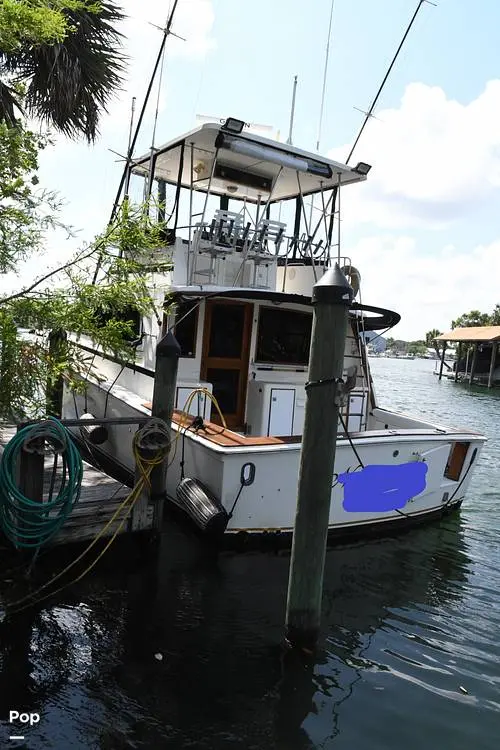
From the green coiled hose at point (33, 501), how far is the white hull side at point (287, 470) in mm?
1422

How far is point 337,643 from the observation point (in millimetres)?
4961

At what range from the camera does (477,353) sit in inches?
1820

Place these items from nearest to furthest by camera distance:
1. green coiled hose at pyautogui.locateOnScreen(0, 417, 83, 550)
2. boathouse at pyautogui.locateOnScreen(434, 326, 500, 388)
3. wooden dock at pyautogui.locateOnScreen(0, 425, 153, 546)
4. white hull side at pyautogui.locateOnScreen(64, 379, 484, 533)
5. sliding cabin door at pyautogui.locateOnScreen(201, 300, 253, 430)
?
green coiled hose at pyautogui.locateOnScreen(0, 417, 83, 550)
wooden dock at pyautogui.locateOnScreen(0, 425, 153, 546)
white hull side at pyautogui.locateOnScreen(64, 379, 484, 533)
sliding cabin door at pyautogui.locateOnScreen(201, 300, 253, 430)
boathouse at pyautogui.locateOnScreen(434, 326, 500, 388)

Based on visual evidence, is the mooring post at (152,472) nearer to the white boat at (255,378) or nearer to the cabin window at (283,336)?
the white boat at (255,378)

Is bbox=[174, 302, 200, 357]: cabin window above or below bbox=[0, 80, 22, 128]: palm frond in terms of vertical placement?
below

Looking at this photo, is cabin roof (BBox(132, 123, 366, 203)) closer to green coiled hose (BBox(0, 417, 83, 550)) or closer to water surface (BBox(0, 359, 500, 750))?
green coiled hose (BBox(0, 417, 83, 550))

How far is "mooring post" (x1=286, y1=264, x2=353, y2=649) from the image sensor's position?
14.3 ft

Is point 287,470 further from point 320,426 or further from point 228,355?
point 228,355

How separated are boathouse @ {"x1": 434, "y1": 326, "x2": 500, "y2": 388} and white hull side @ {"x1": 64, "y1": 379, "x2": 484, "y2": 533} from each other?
34.9m

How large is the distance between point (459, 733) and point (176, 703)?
6.37 ft

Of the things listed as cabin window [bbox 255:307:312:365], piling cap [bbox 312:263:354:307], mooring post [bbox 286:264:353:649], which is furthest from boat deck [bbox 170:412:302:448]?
cabin window [bbox 255:307:312:365]

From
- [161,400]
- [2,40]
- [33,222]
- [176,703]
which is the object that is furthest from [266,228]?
[176,703]

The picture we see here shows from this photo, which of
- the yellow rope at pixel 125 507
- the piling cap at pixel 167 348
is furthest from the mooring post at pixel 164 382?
the yellow rope at pixel 125 507

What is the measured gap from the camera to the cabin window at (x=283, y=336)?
8.71m
